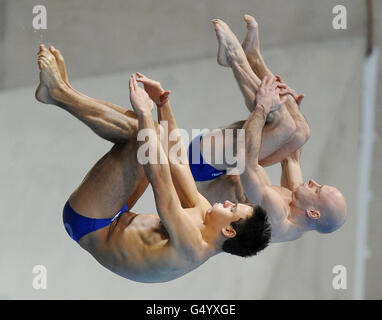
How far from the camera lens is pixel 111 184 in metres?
3.01

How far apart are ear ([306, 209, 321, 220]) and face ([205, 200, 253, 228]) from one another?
1.79 feet

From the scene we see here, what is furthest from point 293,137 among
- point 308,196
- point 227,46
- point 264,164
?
point 227,46

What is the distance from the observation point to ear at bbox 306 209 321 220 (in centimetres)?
346

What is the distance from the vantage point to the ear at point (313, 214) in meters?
3.46

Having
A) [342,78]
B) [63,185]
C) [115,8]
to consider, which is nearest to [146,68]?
[115,8]

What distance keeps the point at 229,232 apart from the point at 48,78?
98 centimetres

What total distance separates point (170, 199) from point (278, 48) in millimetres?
3707

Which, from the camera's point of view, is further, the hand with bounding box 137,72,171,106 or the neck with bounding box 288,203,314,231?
the neck with bounding box 288,203,314,231

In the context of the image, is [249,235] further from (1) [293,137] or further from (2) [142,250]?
(1) [293,137]

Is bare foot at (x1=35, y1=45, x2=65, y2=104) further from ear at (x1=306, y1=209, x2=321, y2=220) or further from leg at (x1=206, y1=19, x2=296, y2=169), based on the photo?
ear at (x1=306, y1=209, x2=321, y2=220)

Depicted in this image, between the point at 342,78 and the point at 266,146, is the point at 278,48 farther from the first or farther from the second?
the point at 266,146

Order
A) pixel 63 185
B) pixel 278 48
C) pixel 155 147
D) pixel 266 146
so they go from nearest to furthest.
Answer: pixel 155 147, pixel 266 146, pixel 63 185, pixel 278 48

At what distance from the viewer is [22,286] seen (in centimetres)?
548

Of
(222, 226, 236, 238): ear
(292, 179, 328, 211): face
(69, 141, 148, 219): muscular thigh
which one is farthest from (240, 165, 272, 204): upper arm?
(69, 141, 148, 219): muscular thigh
